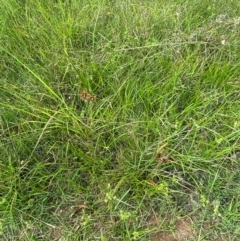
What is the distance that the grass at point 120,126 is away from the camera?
4.71 ft

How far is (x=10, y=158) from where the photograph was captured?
1496 mm

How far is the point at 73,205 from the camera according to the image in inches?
57.6

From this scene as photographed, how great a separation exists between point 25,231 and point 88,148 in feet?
1.34

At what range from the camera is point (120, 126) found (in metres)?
1.54

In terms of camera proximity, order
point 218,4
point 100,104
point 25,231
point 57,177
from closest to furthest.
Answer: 1. point 25,231
2. point 57,177
3. point 100,104
4. point 218,4

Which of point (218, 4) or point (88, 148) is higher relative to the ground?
point (218, 4)

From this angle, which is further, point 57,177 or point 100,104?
point 100,104

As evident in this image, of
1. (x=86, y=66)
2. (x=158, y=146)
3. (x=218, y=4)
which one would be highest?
(x=218, y=4)

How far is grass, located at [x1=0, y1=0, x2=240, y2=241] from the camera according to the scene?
1.43 meters

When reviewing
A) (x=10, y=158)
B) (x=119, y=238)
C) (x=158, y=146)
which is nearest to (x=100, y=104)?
(x=158, y=146)

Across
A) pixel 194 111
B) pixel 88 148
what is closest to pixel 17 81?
pixel 88 148

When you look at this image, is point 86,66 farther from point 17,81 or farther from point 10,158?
point 10,158

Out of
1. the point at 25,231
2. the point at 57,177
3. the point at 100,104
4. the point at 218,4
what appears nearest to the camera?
the point at 25,231

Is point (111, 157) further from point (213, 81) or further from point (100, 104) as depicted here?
point (213, 81)
